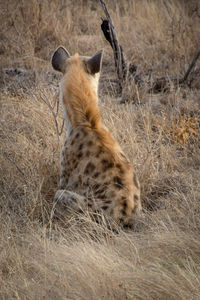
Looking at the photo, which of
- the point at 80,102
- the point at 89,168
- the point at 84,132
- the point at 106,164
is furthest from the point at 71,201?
the point at 80,102

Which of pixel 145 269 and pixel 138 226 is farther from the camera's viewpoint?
pixel 138 226

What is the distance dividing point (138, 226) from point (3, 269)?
1219 millimetres

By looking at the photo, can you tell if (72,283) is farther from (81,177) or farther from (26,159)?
(26,159)

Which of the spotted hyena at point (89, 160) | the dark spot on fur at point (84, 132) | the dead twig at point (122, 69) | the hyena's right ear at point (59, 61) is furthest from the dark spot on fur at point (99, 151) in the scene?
the dead twig at point (122, 69)

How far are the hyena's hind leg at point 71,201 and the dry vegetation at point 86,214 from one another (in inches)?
3.7

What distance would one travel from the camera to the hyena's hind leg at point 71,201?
155 inches

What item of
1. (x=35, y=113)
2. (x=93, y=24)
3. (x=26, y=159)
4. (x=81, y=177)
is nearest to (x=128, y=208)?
(x=81, y=177)

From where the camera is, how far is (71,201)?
13.0ft

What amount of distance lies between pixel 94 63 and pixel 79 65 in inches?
6.0

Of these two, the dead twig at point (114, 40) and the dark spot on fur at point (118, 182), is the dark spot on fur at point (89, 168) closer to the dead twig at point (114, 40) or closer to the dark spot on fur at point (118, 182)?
the dark spot on fur at point (118, 182)

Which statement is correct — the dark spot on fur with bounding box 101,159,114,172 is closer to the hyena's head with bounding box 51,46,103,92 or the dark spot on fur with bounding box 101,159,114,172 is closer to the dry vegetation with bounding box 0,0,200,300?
the dry vegetation with bounding box 0,0,200,300

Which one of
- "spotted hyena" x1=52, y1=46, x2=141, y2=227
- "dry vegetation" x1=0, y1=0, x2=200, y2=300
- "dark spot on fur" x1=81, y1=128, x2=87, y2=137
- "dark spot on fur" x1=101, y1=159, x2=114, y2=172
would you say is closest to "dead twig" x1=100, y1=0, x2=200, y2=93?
"dry vegetation" x1=0, y1=0, x2=200, y2=300

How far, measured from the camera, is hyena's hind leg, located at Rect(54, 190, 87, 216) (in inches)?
155

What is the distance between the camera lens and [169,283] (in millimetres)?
2799
